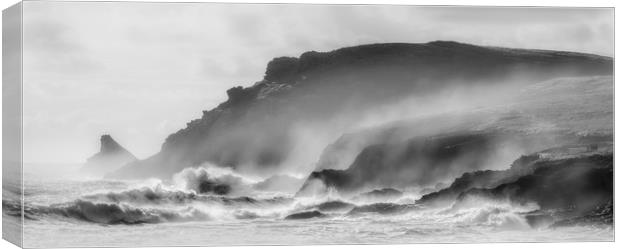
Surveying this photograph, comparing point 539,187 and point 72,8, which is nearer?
point 72,8

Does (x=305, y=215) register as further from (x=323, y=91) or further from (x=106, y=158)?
(x=106, y=158)

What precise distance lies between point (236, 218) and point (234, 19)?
2031 mm

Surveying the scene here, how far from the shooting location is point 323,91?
623 inches

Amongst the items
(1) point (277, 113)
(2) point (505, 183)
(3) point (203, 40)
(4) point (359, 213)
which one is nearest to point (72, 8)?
(3) point (203, 40)

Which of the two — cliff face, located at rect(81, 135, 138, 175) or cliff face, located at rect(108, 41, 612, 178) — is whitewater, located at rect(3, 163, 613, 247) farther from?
cliff face, located at rect(108, 41, 612, 178)

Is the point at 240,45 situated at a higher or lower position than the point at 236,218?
higher

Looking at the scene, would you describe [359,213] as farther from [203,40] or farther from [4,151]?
[4,151]

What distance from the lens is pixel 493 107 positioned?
15969 mm

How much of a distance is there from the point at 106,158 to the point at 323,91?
2.38 m

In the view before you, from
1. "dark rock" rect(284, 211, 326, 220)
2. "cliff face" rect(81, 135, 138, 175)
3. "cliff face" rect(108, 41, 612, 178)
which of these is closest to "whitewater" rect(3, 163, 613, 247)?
"dark rock" rect(284, 211, 326, 220)

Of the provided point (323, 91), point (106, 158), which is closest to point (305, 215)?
point (323, 91)

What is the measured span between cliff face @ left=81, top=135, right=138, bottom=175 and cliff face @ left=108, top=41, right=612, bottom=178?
0.35 ft

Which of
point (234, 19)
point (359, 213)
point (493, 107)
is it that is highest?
point (234, 19)

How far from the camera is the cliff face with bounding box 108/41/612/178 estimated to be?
1549cm
